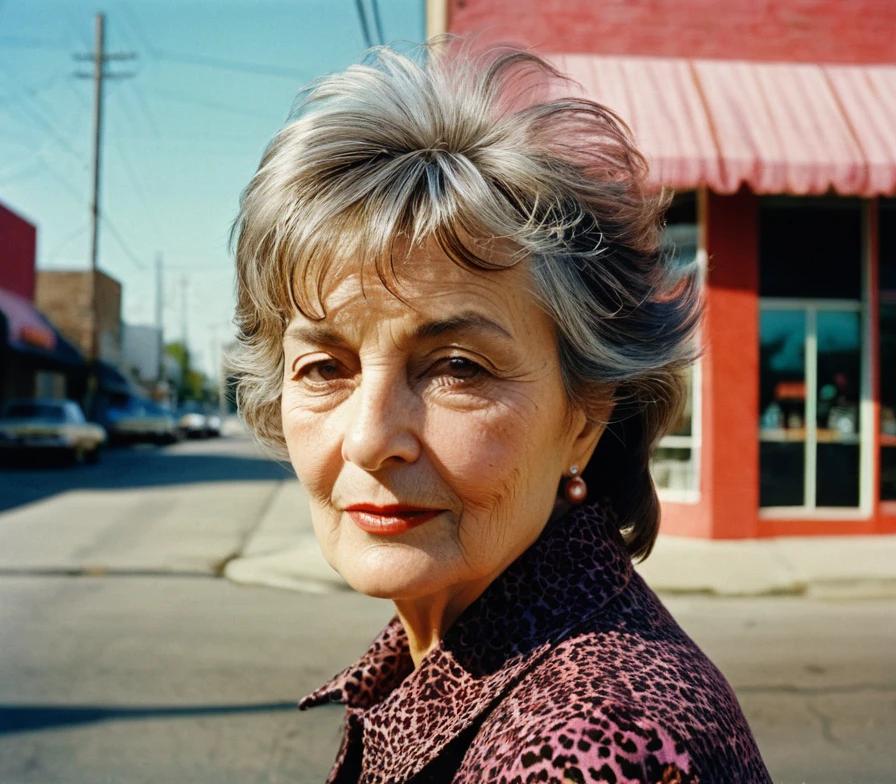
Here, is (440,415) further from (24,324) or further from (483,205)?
(24,324)

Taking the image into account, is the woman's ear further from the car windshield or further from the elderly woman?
the car windshield

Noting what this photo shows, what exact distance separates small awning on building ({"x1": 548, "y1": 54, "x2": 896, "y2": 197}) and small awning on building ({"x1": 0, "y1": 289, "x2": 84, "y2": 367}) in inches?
870

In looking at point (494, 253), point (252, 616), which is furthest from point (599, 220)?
point (252, 616)

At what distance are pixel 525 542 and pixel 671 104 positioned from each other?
9.66m

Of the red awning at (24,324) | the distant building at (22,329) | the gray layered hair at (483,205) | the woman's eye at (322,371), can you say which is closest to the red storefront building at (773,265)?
the gray layered hair at (483,205)

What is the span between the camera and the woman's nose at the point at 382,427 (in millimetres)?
1224

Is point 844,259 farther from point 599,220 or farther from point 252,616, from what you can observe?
point 599,220

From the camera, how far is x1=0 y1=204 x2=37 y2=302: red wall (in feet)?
98.1

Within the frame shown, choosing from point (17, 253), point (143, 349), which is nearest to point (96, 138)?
point (17, 253)

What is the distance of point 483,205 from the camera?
1.24 m

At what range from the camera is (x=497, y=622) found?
4.09ft

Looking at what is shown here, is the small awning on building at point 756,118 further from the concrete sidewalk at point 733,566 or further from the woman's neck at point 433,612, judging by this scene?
the woman's neck at point 433,612

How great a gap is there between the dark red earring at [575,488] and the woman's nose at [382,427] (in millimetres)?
307

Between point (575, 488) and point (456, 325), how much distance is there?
0.35m
